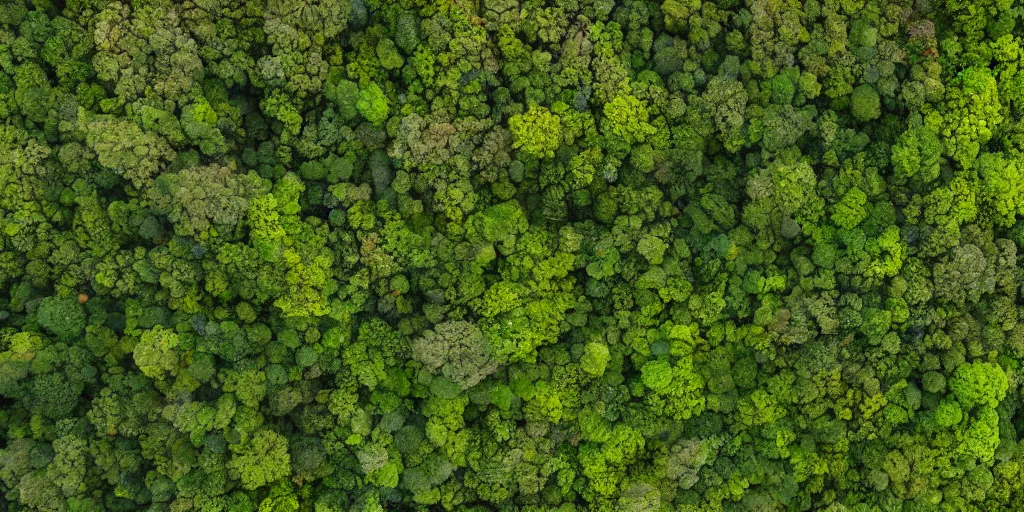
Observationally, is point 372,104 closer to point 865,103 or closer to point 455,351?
point 455,351

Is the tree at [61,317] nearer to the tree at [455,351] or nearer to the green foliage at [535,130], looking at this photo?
the tree at [455,351]

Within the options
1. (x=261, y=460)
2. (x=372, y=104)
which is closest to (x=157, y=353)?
(x=261, y=460)

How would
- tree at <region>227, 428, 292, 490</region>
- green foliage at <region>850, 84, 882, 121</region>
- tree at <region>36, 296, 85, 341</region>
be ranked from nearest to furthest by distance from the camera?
tree at <region>36, 296, 85, 341</region>
tree at <region>227, 428, 292, 490</region>
green foliage at <region>850, 84, 882, 121</region>

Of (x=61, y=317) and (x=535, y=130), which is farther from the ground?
(x=535, y=130)

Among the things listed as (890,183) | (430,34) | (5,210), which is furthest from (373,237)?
(890,183)

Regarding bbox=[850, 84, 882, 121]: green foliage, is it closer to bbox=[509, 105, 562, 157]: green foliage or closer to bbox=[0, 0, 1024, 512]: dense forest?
bbox=[0, 0, 1024, 512]: dense forest

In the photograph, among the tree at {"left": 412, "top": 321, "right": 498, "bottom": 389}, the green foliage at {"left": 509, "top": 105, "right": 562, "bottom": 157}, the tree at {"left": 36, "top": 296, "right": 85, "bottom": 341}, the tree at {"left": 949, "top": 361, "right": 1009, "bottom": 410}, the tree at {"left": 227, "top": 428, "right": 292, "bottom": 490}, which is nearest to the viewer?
the tree at {"left": 36, "top": 296, "right": 85, "bottom": 341}

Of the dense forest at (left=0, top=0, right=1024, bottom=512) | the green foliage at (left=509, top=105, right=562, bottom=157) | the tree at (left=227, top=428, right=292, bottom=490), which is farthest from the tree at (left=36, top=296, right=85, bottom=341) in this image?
the green foliage at (left=509, top=105, right=562, bottom=157)

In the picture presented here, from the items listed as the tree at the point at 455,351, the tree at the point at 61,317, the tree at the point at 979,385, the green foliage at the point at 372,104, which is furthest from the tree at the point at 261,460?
the tree at the point at 979,385
